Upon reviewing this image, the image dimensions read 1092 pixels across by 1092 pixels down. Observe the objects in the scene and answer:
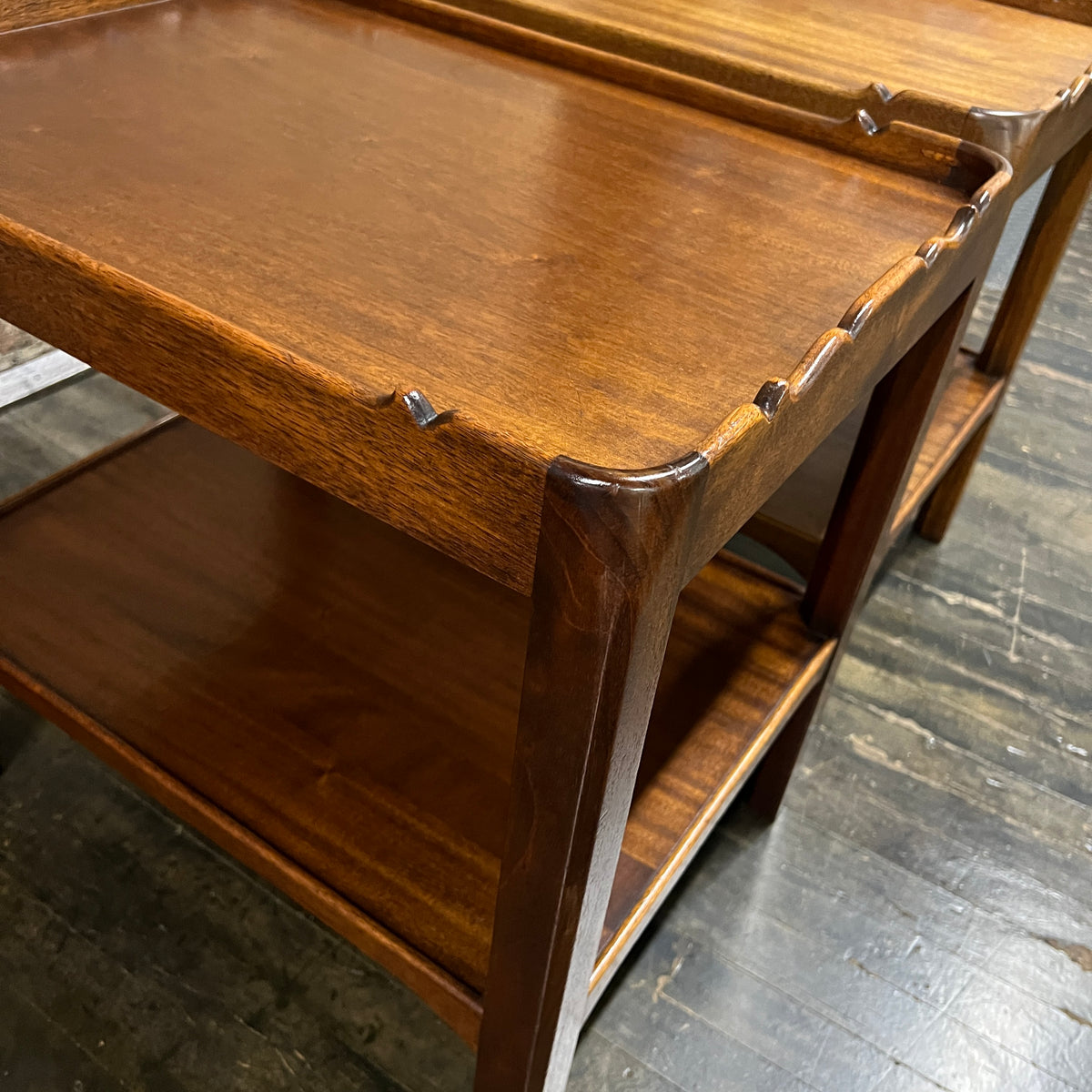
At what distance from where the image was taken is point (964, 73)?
93cm

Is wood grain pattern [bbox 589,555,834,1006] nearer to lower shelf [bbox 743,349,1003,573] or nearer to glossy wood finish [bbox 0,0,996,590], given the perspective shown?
lower shelf [bbox 743,349,1003,573]

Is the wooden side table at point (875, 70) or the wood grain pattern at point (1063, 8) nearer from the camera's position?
the wooden side table at point (875, 70)

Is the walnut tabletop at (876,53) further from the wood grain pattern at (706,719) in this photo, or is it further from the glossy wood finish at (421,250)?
the wood grain pattern at (706,719)

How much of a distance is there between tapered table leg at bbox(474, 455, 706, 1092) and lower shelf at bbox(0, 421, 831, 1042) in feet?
0.23

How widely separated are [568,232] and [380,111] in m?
0.23

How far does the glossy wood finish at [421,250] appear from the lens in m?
0.46

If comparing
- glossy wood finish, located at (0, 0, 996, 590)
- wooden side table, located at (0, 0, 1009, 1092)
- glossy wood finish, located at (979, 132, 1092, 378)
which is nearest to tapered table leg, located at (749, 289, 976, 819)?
wooden side table, located at (0, 0, 1009, 1092)

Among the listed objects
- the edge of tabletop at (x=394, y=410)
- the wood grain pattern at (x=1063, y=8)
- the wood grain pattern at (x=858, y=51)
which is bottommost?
the edge of tabletop at (x=394, y=410)

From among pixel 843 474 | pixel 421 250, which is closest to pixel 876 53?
pixel 843 474

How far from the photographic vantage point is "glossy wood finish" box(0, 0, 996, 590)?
1.50ft

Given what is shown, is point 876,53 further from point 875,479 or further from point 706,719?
point 706,719

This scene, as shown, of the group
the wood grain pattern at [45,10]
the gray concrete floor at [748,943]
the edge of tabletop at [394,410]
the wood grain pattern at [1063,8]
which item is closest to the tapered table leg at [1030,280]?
the wood grain pattern at [1063,8]

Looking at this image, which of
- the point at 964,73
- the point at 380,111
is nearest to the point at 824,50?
the point at 964,73

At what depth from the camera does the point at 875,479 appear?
844 millimetres
